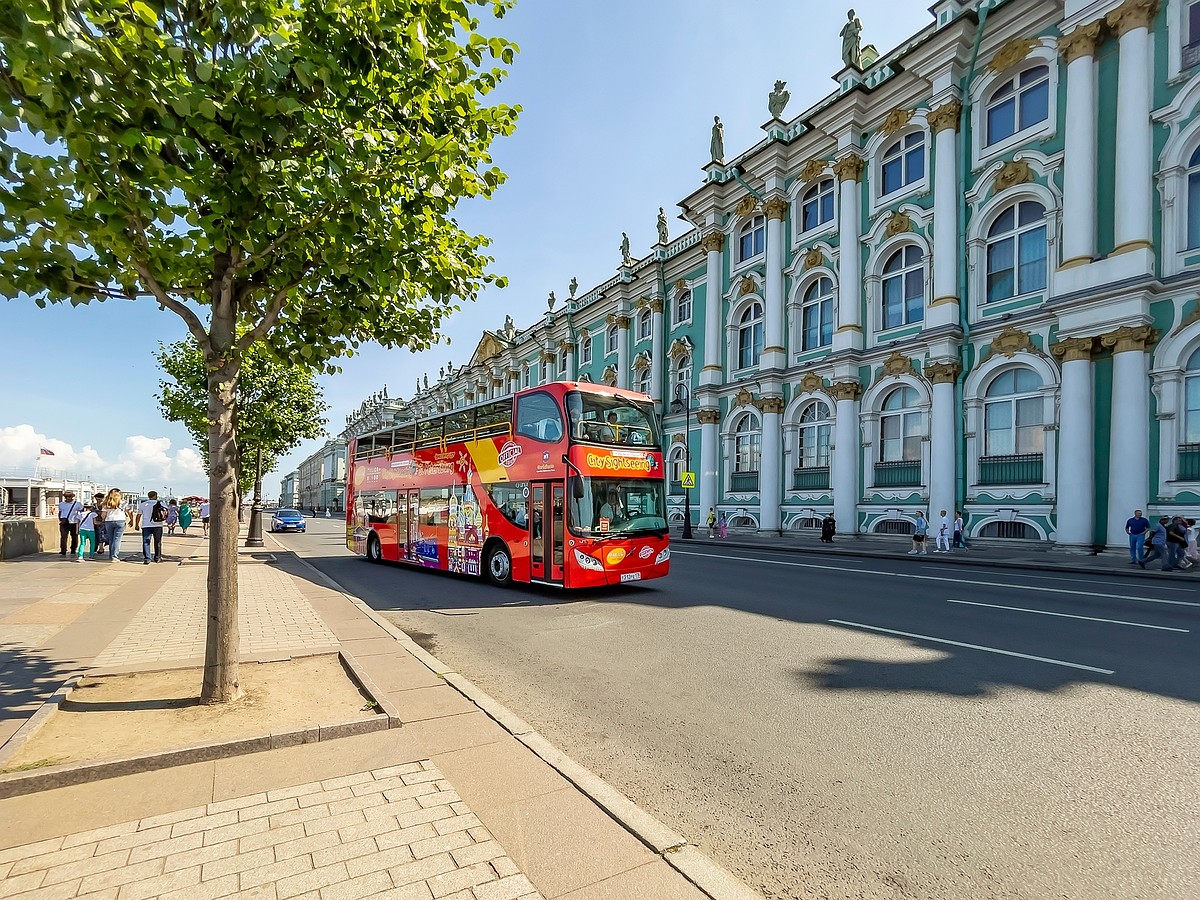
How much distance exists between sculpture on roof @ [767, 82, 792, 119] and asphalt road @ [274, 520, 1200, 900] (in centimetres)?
2628

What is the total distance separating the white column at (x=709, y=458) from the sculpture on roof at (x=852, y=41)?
15901mm

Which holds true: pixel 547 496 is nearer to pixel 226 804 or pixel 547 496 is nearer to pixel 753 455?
pixel 226 804

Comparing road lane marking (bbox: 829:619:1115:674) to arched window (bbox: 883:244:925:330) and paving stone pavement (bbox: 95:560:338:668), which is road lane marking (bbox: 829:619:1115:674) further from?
arched window (bbox: 883:244:925:330)

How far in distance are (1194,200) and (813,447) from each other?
13.9 meters

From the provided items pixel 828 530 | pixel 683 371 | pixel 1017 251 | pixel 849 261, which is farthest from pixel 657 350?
pixel 1017 251

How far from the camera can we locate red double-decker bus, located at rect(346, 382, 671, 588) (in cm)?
1077

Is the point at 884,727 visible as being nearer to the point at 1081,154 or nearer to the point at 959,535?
the point at 959,535

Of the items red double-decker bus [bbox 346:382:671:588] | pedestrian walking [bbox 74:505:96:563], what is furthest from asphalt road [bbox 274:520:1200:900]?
pedestrian walking [bbox 74:505:96:563]

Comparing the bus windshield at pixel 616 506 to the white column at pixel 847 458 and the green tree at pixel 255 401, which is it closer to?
Result: the green tree at pixel 255 401

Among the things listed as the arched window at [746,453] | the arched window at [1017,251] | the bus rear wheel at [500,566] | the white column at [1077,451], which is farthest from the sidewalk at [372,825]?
the arched window at [746,453]

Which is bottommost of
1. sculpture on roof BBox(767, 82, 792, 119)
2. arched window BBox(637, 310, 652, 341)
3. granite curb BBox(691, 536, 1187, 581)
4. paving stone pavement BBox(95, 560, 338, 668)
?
granite curb BBox(691, 536, 1187, 581)

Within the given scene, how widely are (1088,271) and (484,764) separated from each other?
21.5m

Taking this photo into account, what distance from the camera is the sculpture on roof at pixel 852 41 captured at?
2539 centimetres

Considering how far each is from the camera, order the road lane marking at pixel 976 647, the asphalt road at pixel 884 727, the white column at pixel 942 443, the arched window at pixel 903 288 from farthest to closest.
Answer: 1. the arched window at pixel 903 288
2. the white column at pixel 942 443
3. the road lane marking at pixel 976 647
4. the asphalt road at pixel 884 727
